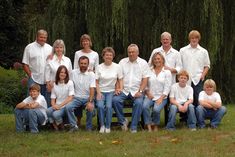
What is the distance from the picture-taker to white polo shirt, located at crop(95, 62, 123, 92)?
9625 millimetres

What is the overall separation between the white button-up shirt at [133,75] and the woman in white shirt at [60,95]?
96 cm

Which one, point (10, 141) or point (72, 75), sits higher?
point (72, 75)

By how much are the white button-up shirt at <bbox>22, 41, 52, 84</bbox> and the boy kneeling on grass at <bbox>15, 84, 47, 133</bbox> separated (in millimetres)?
488

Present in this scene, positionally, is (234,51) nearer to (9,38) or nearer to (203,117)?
(203,117)

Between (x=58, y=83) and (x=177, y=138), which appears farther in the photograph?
(x=58, y=83)

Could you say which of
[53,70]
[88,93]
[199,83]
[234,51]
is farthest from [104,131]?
[234,51]

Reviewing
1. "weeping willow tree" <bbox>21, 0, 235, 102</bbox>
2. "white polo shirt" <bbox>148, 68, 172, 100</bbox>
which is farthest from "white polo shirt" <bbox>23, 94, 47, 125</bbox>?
"weeping willow tree" <bbox>21, 0, 235, 102</bbox>

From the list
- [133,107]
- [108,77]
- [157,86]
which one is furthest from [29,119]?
[157,86]

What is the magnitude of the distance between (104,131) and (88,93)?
83 centimetres

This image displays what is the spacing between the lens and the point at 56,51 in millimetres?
9680

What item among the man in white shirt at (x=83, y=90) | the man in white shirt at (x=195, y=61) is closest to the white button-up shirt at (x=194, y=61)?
the man in white shirt at (x=195, y=61)

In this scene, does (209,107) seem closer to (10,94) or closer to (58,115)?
(58,115)

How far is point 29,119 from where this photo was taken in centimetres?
920

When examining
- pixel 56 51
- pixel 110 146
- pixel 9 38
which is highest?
pixel 9 38
